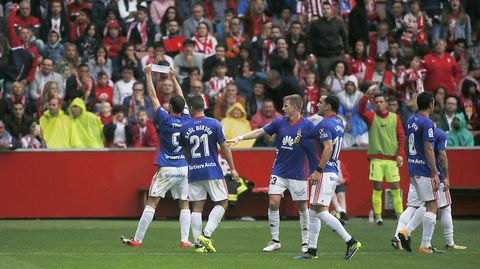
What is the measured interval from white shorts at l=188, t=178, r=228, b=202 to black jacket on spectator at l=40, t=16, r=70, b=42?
11.8m

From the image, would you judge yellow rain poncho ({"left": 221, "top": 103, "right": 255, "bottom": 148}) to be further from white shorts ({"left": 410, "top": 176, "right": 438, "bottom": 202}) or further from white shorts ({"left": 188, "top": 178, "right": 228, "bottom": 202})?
white shorts ({"left": 410, "top": 176, "right": 438, "bottom": 202})

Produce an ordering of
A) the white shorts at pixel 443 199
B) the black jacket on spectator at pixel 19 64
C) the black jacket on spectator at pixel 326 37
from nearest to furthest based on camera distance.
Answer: the white shorts at pixel 443 199 < the black jacket on spectator at pixel 19 64 < the black jacket on spectator at pixel 326 37

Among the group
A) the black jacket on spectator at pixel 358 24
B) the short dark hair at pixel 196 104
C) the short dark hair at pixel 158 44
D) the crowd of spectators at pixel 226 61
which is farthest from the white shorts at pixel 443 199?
the black jacket on spectator at pixel 358 24

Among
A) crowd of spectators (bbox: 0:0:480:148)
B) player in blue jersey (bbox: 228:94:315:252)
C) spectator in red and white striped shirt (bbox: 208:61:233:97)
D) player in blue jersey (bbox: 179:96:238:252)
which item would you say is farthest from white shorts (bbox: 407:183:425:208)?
spectator in red and white striped shirt (bbox: 208:61:233:97)

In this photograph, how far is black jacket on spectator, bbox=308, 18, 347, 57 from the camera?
1078 inches

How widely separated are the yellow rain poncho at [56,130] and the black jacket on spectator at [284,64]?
5490 millimetres

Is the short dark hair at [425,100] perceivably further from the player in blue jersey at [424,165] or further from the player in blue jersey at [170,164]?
the player in blue jersey at [170,164]

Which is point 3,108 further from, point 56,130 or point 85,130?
point 85,130

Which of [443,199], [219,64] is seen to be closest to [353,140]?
[219,64]

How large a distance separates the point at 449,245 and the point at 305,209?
7.59 ft

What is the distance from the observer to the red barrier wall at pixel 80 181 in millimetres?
23109

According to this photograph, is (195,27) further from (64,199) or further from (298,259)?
(298,259)

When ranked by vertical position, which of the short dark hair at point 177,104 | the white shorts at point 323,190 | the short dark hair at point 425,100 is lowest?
the white shorts at point 323,190

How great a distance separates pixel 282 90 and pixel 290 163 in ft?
31.0
